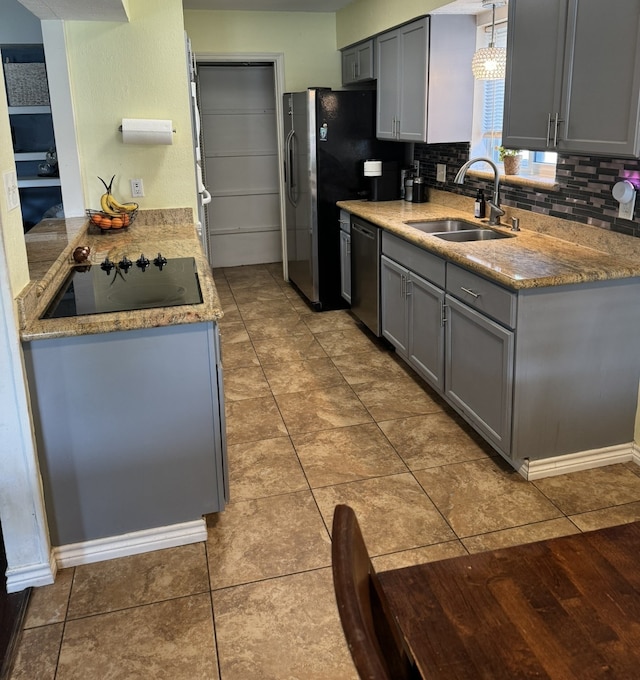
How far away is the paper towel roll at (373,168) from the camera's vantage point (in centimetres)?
482

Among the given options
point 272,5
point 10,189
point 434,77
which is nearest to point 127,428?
point 10,189

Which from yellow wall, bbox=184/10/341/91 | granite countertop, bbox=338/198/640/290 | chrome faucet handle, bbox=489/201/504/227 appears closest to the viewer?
granite countertop, bbox=338/198/640/290

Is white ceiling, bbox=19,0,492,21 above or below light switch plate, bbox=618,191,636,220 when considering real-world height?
above

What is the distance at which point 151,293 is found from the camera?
8.11 ft

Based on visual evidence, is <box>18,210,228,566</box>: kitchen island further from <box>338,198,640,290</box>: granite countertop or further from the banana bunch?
the banana bunch

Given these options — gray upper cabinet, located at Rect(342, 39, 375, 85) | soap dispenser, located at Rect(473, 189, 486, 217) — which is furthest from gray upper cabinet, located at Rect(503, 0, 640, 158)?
gray upper cabinet, located at Rect(342, 39, 375, 85)

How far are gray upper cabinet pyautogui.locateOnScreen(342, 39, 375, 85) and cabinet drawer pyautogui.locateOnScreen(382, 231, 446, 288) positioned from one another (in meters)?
1.64

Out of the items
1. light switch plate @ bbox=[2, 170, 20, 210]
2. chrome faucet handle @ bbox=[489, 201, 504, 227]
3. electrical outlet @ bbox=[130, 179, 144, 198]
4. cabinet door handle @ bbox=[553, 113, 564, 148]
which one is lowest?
chrome faucet handle @ bbox=[489, 201, 504, 227]

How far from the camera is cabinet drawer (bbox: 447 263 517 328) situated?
260 centimetres

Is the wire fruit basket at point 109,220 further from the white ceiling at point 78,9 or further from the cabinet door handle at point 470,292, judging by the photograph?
the cabinet door handle at point 470,292

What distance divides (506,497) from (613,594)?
1613 millimetres

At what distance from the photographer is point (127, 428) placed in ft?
7.31

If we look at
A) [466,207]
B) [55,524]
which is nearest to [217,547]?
[55,524]

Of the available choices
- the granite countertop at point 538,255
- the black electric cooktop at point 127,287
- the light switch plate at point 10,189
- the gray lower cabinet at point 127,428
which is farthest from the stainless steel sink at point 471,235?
the light switch plate at point 10,189
